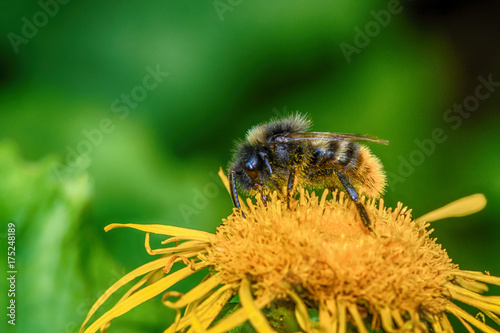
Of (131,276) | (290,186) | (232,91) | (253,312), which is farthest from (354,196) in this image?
(232,91)

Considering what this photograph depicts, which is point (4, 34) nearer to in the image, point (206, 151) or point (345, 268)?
point (206, 151)

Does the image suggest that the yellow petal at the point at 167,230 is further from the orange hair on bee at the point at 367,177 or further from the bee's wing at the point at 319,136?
the orange hair on bee at the point at 367,177

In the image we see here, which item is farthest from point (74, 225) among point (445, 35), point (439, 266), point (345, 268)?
point (445, 35)

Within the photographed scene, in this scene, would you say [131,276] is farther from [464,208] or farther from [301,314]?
[464,208]

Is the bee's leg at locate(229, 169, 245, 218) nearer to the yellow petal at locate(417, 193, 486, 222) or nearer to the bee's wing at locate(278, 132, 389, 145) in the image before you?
the bee's wing at locate(278, 132, 389, 145)

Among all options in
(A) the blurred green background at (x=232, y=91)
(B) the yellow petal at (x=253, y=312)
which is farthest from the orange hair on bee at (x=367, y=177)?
(A) the blurred green background at (x=232, y=91)

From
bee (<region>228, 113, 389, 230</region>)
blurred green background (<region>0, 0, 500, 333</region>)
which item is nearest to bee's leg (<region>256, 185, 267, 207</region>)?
bee (<region>228, 113, 389, 230</region>)
